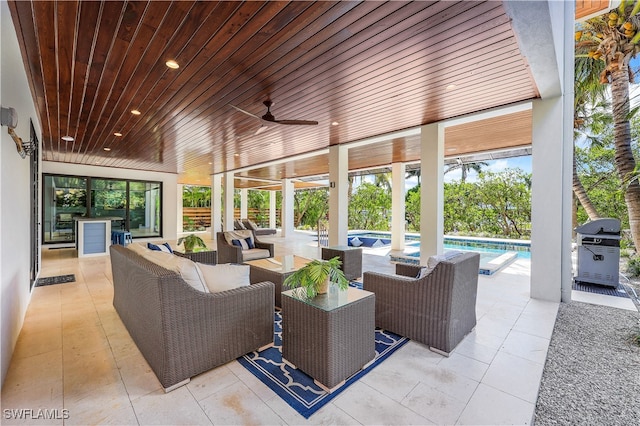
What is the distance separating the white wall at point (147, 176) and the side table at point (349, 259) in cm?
870

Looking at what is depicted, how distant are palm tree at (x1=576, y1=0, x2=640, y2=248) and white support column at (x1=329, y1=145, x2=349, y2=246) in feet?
16.2

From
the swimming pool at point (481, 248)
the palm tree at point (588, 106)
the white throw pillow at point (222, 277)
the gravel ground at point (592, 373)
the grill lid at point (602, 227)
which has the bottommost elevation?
the gravel ground at point (592, 373)

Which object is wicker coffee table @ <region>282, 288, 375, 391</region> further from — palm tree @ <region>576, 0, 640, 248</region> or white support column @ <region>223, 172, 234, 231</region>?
white support column @ <region>223, 172, 234, 231</region>

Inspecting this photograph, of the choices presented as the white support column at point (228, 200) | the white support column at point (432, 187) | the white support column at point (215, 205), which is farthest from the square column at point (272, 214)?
the white support column at point (432, 187)

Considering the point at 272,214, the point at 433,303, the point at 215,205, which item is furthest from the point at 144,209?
the point at 433,303

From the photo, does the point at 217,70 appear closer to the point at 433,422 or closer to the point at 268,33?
the point at 268,33

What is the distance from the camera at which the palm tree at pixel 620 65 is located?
4.66 m

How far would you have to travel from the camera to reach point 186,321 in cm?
206

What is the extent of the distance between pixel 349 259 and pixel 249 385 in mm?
2970

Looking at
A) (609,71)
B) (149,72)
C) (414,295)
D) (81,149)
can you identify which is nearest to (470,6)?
(414,295)

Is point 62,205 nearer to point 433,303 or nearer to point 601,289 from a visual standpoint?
point 433,303

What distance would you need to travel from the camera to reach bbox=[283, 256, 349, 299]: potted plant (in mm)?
2250

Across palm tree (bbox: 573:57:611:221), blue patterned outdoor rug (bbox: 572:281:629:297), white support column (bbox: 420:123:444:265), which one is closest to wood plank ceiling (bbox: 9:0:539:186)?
white support column (bbox: 420:123:444:265)

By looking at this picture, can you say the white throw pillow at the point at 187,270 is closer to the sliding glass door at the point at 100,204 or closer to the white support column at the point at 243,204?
Result: the sliding glass door at the point at 100,204
